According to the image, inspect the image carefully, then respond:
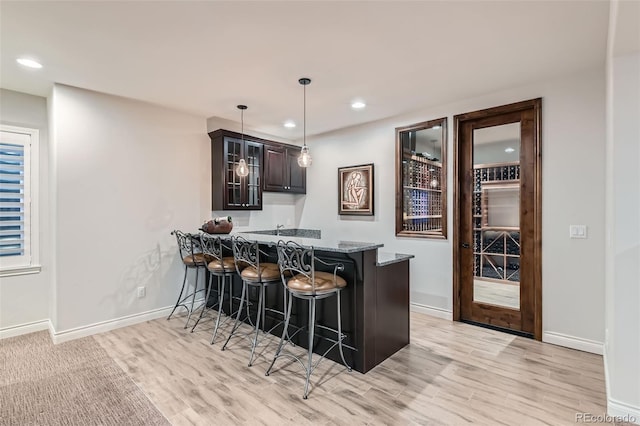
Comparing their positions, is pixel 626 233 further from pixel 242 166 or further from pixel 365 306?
pixel 242 166

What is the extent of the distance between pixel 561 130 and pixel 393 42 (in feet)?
6.69

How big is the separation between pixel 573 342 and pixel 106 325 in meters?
4.94

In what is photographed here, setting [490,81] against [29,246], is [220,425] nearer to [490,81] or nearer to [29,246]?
[29,246]

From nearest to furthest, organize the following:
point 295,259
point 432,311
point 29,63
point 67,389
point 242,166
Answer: point 67,389 < point 295,259 < point 29,63 < point 242,166 < point 432,311

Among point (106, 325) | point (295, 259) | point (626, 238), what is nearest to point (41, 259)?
point (106, 325)

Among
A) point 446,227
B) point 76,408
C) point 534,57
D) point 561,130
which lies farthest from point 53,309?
point 561,130

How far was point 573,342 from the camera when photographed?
10.2 feet

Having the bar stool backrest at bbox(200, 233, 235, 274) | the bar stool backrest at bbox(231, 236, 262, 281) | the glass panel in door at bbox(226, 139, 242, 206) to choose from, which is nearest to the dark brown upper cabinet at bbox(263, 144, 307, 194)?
the glass panel in door at bbox(226, 139, 242, 206)

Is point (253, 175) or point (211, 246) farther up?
point (253, 175)

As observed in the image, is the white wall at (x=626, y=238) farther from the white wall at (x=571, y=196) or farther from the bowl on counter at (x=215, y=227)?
the bowl on counter at (x=215, y=227)

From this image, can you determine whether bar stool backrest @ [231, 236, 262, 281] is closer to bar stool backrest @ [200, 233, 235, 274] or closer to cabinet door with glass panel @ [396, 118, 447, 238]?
bar stool backrest @ [200, 233, 235, 274]

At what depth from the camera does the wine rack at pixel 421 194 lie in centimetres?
410

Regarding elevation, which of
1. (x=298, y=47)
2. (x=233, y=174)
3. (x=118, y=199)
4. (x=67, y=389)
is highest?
(x=298, y=47)

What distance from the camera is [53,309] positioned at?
3.50m
